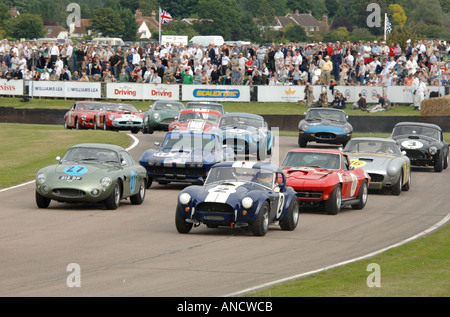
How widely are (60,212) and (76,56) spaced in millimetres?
31538

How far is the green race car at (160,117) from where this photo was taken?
3428cm

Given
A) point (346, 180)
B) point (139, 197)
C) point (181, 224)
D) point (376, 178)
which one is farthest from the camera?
point (376, 178)

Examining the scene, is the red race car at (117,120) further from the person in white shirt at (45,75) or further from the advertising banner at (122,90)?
the person in white shirt at (45,75)

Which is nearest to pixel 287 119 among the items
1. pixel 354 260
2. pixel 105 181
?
pixel 105 181

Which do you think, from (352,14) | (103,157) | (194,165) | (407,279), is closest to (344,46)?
(194,165)

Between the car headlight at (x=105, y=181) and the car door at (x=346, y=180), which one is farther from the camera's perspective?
the car door at (x=346, y=180)

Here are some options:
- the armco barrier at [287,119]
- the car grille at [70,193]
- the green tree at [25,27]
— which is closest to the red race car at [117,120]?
the armco barrier at [287,119]

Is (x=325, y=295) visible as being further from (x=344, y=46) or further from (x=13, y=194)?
(x=344, y=46)

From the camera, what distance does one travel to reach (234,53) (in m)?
44.6

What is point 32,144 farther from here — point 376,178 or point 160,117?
point 376,178

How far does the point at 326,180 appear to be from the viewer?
688 inches

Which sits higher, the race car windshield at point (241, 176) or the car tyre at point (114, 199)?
the race car windshield at point (241, 176)

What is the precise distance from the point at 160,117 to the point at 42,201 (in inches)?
686

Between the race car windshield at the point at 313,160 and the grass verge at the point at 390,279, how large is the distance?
199 inches
